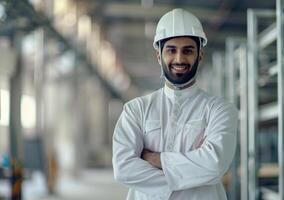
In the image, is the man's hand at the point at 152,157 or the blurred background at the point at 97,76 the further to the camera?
the blurred background at the point at 97,76

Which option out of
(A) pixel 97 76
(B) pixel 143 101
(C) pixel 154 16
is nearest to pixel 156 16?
(C) pixel 154 16

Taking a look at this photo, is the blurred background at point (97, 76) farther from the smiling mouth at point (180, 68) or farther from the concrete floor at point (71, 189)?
the smiling mouth at point (180, 68)

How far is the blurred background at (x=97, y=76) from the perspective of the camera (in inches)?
181

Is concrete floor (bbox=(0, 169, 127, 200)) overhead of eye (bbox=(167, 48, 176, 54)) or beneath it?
beneath

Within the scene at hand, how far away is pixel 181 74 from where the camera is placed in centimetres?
196

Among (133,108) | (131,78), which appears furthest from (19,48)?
(131,78)

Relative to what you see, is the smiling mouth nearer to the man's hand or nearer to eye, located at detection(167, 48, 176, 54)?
eye, located at detection(167, 48, 176, 54)

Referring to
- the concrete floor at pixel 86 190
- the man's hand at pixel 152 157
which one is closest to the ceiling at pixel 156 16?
the concrete floor at pixel 86 190

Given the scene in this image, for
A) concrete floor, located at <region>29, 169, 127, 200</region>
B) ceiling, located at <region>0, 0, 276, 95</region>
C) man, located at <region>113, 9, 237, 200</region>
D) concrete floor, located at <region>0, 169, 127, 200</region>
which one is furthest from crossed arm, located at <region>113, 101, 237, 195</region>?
concrete floor, located at <region>29, 169, 127, 200</region>

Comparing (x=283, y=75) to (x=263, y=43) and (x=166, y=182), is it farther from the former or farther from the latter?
(x=166, y=182)

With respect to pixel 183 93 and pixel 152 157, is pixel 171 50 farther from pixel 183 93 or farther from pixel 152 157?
pixel 152 157

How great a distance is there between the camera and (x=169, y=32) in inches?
77.7

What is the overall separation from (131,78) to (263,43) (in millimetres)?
13851

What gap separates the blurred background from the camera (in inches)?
181
